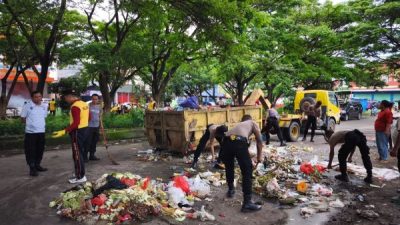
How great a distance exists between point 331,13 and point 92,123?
1878cm

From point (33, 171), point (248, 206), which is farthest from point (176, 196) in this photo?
point (33, 171)

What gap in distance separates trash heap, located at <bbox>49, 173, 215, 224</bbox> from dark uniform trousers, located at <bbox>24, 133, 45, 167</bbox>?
2159 millimetres

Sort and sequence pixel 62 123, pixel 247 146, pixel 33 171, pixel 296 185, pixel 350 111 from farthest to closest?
pixel 350 111
pixel 62 123
pixel 33 171
pixel 296 185
pixel 247 146

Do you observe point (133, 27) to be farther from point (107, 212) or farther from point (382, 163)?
point (107, 212)

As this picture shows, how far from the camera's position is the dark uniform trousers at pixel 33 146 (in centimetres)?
784

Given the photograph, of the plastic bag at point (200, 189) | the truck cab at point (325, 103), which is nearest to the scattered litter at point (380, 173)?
the plastic bag at point (200, 189)

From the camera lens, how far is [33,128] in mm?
7844

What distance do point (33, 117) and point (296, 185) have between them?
5.44m

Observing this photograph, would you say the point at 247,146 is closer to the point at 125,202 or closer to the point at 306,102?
the point at 125,202

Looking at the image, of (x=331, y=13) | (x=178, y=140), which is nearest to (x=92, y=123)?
(x=178, y=140)

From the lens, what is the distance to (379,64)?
18594 millimetres

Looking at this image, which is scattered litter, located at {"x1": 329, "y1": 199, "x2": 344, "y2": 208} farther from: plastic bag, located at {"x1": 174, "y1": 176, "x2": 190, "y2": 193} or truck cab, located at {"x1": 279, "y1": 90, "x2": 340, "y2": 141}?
truck cab, located at {"x1": 279, "y1": 90, "x2": 340, "y2": 141}

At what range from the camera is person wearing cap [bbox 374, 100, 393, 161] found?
974 centimetres

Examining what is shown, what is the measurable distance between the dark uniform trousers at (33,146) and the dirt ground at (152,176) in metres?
0.41
